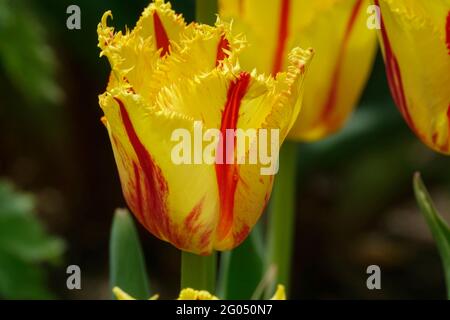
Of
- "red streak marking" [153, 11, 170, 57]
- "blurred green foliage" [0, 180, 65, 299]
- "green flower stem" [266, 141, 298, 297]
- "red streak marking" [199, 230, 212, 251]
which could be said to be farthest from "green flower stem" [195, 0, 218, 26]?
"blurred green foliage" [0, 180, 65, 299]

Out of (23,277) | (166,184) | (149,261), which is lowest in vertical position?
(149,261)

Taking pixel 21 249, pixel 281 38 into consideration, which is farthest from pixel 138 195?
pixel 21 249

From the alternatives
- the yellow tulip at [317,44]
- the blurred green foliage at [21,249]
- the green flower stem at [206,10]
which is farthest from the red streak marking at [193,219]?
the blurred green foliage at [21,249]

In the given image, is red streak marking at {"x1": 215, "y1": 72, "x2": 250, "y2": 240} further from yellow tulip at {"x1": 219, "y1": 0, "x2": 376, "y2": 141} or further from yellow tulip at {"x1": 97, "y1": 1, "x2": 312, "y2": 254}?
yellow tulip at {"x1": 219, "y1": 0, "x2": 376, "y2": 141}

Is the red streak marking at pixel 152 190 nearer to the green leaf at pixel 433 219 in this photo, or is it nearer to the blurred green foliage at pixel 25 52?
the green leaf at pixel 433 219

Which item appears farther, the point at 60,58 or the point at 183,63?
the point at 60,58

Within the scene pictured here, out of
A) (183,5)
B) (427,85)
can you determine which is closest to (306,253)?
(183,5)

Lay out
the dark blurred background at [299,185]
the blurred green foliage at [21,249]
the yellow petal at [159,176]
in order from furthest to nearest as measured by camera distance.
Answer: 1. the dark blurred background at [299,185]
2. the blurred green foliage at [21,249]
3. the yellow petal at [159,176]

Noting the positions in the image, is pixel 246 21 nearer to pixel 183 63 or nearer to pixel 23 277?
pixel 183 63

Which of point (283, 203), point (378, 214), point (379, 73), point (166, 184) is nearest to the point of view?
point (166, 184)
